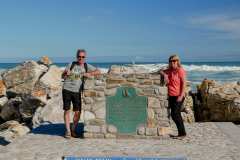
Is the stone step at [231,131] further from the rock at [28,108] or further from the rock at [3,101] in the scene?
the rock at [3,101]

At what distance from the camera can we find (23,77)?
16266mm

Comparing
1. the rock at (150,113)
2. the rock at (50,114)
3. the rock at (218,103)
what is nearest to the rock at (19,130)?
the rock at (50,114)

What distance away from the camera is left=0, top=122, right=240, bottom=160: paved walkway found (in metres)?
7.52

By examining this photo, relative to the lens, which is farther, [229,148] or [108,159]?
[229,148]

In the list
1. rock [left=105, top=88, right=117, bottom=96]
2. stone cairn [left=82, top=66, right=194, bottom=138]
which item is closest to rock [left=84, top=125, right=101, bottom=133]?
stone cairn [left=82, top=66, right=194, bottom=138]

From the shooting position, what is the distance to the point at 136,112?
9016 mm

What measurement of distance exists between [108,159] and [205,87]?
8346 millimetres

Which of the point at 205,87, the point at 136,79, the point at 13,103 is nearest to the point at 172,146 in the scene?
the point at 136,79

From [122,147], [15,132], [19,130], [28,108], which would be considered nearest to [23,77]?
[28,108]

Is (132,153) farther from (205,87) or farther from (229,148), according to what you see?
(205,87)

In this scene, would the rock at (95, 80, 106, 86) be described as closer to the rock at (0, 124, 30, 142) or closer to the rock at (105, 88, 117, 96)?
the rock at (105, 88, 117, 96)

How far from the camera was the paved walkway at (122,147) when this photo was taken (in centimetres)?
752

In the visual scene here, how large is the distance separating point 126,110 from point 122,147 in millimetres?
1119

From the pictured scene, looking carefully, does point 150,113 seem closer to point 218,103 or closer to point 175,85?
point 175,85
